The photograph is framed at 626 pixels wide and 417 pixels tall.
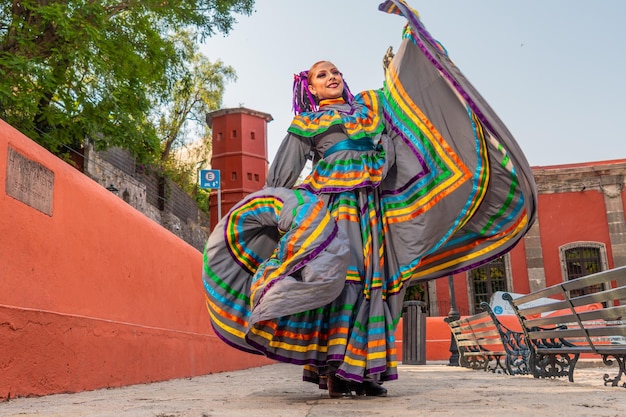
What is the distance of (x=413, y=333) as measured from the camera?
12.6 m

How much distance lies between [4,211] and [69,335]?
0.92m

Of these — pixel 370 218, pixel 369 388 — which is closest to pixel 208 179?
pixel 370 218

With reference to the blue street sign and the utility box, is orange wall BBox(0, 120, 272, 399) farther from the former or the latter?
the blue street sign

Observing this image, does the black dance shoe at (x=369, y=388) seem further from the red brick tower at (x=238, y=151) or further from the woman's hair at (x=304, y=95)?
the red brick tower at (x=238, y=151)

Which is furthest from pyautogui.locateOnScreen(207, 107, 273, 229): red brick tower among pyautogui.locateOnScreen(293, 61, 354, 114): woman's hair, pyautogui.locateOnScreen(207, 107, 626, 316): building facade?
pyautogui.locateOnScreen(293, 61, 354, 114): woman's hair

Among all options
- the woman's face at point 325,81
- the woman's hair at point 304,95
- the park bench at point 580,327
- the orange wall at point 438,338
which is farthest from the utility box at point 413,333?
the woman's face at point 325,81

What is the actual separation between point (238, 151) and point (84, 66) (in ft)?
56.5

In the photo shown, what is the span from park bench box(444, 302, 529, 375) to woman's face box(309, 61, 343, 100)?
3.44 m

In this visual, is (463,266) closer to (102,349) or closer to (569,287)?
(569,287)

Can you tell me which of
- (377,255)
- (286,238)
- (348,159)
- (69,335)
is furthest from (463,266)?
(69,335)

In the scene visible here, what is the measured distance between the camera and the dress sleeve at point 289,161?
3.50 meters

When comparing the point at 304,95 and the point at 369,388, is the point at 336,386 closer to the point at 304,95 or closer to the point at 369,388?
the point at 369,388

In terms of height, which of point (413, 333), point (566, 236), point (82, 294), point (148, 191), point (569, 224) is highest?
point (148, 191)

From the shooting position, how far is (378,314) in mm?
3146
